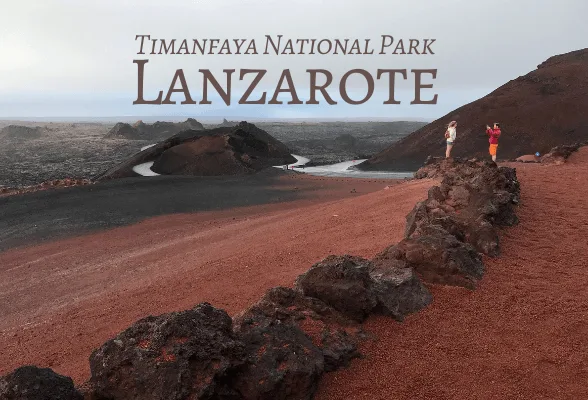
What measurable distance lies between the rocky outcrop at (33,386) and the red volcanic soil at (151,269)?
75.1 inches

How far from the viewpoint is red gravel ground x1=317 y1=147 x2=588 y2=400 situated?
141 inches

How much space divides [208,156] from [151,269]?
20.0 m

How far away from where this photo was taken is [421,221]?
7.01 metres

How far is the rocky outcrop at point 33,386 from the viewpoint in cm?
283

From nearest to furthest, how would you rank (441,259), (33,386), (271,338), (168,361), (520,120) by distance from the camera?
1. (33,386)
2. (168,361)
3. (271,338)
4. (441,259)
5. (520,120)

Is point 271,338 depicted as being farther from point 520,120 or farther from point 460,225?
point 520,120

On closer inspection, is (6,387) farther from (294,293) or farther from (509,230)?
(509,230)

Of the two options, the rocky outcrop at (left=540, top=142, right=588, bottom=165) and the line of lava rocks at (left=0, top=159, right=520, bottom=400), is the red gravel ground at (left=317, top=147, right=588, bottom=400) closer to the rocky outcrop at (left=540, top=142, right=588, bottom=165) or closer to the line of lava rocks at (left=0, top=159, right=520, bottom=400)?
the line of lava rocks at (left=0, top=159, right=520, bottom=400)

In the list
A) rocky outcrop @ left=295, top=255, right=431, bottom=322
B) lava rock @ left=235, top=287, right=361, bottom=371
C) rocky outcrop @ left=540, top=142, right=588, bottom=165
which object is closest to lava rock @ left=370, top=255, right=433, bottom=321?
rocky outcrop @ left=295, top=255, right=431, bottom=322

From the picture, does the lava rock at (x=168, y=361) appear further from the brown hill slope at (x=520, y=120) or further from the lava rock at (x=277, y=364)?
the brown hill slope at (x=520, y=120)

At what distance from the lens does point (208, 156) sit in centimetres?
2908

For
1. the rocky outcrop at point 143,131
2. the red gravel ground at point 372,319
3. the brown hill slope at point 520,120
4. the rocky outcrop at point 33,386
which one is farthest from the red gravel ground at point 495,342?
the rocky outcrop at point 143,131

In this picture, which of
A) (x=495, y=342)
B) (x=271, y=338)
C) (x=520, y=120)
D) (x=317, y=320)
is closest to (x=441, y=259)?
(x=495, y=342)

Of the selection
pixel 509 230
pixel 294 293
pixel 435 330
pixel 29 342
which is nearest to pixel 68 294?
pixel 29 342
